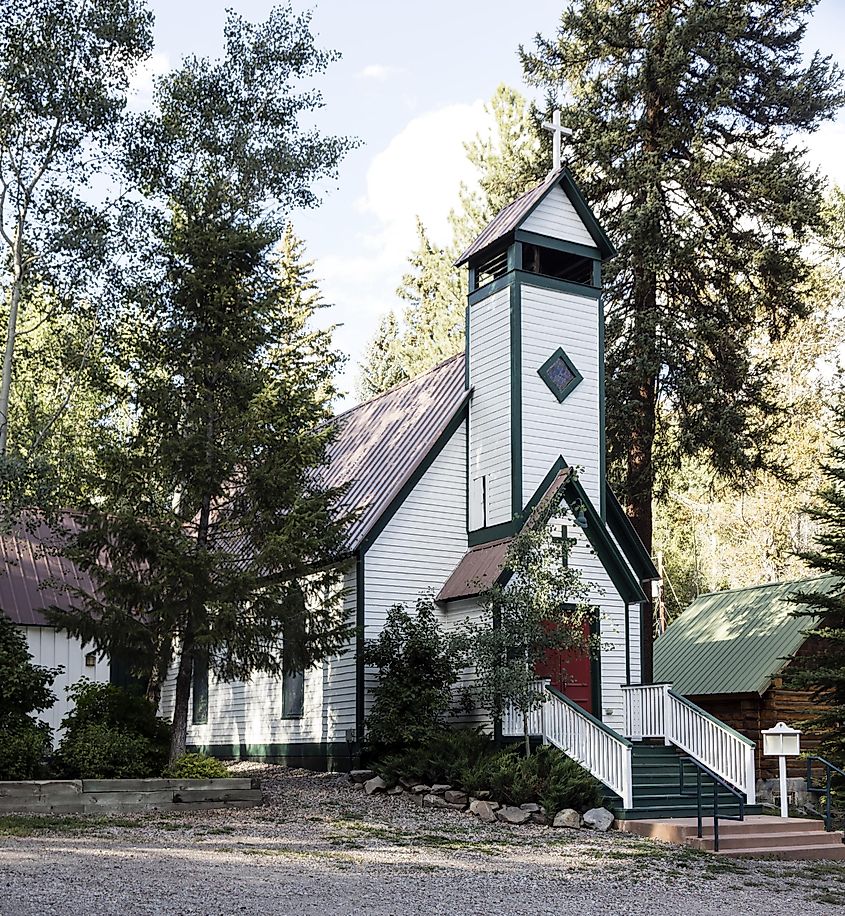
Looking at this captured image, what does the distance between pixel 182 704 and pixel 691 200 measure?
655 inches

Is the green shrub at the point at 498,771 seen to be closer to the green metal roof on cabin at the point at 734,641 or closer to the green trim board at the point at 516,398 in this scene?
the green trim board at the point at 516,398

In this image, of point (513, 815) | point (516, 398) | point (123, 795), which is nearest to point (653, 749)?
point (513, 815)

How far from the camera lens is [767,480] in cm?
3422

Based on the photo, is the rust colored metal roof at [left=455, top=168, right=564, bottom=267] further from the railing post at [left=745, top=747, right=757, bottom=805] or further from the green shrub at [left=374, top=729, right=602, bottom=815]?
the railing post at [left=745, top=747, right=757, bottom=805]

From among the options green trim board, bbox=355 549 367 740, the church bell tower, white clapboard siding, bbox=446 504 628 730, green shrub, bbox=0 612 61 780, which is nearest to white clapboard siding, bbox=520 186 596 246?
the church bell tower

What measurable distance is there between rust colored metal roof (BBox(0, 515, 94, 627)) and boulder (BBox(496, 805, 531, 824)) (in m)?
7.74

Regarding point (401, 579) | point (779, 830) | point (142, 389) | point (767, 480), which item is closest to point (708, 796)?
point (779, 830)

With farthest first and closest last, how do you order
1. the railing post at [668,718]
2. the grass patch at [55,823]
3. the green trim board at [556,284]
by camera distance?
the green trim board at [556,284] < the railing post at [668,718] < the grass patch at [55,823]

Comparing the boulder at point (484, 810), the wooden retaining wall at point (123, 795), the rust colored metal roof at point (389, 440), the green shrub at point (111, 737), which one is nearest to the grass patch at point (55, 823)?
the wooden retaining wall at point (123, 795)

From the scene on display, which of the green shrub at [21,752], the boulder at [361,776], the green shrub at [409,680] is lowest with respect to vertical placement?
the boulder at [361,776]

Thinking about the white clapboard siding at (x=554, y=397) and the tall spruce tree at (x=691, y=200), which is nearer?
the white clapboard siding at (x=554, y=397)

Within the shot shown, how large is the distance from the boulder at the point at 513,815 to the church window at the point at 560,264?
32.7ft

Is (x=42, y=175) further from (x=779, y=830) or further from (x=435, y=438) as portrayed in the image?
(x=779, y=830)

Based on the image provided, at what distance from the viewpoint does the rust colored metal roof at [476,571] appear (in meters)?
18.9
